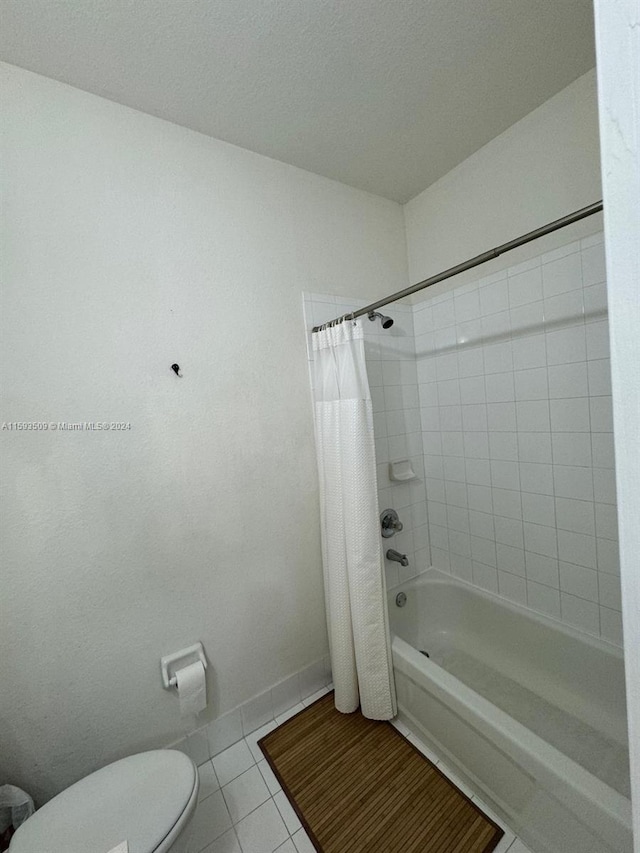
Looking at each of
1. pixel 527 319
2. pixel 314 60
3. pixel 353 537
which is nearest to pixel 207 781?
pixel 353 537

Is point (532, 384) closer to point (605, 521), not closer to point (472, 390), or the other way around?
point (472, 390)

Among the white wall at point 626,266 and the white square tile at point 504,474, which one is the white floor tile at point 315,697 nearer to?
the white square tile at point 504,474

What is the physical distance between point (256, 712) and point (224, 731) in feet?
0.47

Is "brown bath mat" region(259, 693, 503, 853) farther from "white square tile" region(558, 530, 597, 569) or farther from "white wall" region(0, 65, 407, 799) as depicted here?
"white square tile" region(558, 530, 597, 569)

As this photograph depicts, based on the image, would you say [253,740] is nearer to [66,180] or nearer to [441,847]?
[441,847]

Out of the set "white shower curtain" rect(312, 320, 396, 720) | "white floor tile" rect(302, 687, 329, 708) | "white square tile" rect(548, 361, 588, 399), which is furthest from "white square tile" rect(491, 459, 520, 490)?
"white floor tile" rect(302, 687, 329, 708)

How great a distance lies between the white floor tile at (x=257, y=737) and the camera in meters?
1.35

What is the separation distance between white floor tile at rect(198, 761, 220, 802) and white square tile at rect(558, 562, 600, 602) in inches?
63.4

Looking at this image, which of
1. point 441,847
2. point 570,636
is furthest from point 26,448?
point 570,636

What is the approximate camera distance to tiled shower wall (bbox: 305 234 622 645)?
1.32 m

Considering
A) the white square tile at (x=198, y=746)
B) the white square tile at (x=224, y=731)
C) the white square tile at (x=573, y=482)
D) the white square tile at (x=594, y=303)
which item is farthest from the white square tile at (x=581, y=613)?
the white square tile at (x=198, y=746)

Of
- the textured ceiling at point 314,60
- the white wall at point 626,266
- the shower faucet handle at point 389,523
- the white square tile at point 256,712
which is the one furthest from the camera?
the shower faucet handle at point 389,523

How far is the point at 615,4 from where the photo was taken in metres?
0.31

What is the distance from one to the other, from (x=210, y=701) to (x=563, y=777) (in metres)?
1.21
